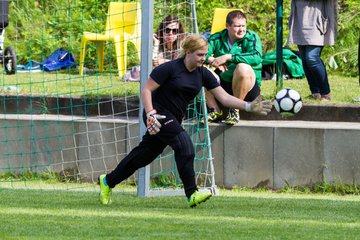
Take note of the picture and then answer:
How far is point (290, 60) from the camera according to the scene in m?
15.1

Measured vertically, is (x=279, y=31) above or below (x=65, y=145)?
above

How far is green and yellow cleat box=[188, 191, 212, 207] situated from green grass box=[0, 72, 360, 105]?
146 inches

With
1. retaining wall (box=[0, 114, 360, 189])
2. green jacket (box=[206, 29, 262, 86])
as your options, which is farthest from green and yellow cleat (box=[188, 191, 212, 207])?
green jacket (box=[206, 29, 262, 86])

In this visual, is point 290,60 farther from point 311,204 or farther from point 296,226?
point 296,226

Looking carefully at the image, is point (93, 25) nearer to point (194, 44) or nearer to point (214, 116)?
point (214, 116)

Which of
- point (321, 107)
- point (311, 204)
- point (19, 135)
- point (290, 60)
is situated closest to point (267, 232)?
point (311, 204)

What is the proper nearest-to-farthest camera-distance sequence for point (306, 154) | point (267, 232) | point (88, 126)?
point (267, 232) → point (306, 154) → point (88, 126)

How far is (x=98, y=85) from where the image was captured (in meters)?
14.6

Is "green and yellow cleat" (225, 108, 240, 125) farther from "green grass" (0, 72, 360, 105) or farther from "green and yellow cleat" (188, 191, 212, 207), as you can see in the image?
"green and yellow cleat" (188, 191, 212, 207)

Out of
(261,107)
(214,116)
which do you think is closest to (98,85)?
(214,116)

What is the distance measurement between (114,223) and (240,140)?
162 inches

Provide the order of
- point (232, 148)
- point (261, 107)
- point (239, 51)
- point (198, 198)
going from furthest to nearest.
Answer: point (239, 51) → point (232, 148) → point (198, 198) → point (261, 107)

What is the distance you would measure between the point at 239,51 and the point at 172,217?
419cm

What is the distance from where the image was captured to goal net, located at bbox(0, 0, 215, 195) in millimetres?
12492
